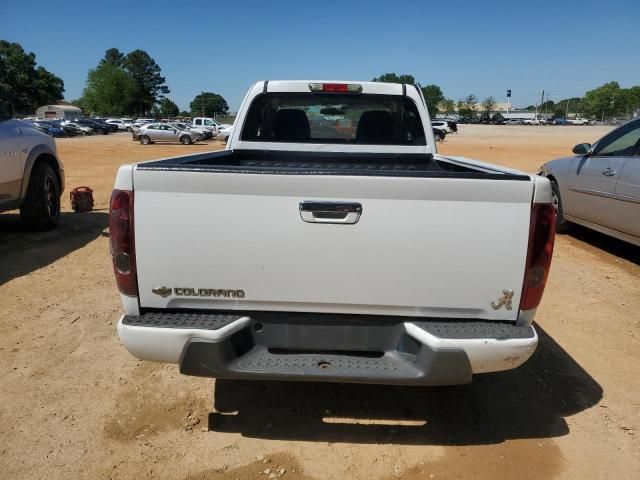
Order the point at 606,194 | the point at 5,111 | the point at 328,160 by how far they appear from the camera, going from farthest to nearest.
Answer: the point at 5,111 < the point at 606,194 < the point at 328,160

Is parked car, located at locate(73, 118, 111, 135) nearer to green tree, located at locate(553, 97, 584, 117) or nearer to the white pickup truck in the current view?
the white pickup truck

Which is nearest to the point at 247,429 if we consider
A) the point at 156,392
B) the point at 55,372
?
the point at 156,392

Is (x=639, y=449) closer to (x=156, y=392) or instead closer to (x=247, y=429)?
(x=247, y=429)

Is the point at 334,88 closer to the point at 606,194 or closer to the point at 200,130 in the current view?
the point at 606,194

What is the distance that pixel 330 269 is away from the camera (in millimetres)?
2430

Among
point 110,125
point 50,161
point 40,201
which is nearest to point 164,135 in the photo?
point 110,125

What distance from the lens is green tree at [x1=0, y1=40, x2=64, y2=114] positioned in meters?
100

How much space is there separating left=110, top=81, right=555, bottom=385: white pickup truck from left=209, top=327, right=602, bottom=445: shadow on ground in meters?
0.64

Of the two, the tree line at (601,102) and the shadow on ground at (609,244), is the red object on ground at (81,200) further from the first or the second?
the tree line at (601,102)

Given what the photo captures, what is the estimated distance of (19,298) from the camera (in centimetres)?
482

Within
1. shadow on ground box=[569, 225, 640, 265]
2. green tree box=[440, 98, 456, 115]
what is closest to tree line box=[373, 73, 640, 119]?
green tree box=[440, 98, 456, 115]

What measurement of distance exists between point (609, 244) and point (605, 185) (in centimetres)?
138

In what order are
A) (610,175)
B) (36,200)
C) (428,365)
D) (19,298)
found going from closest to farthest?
(428,365) → (19,298) → (610,175) → (36,200)

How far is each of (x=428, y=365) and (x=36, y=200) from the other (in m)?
6.53
